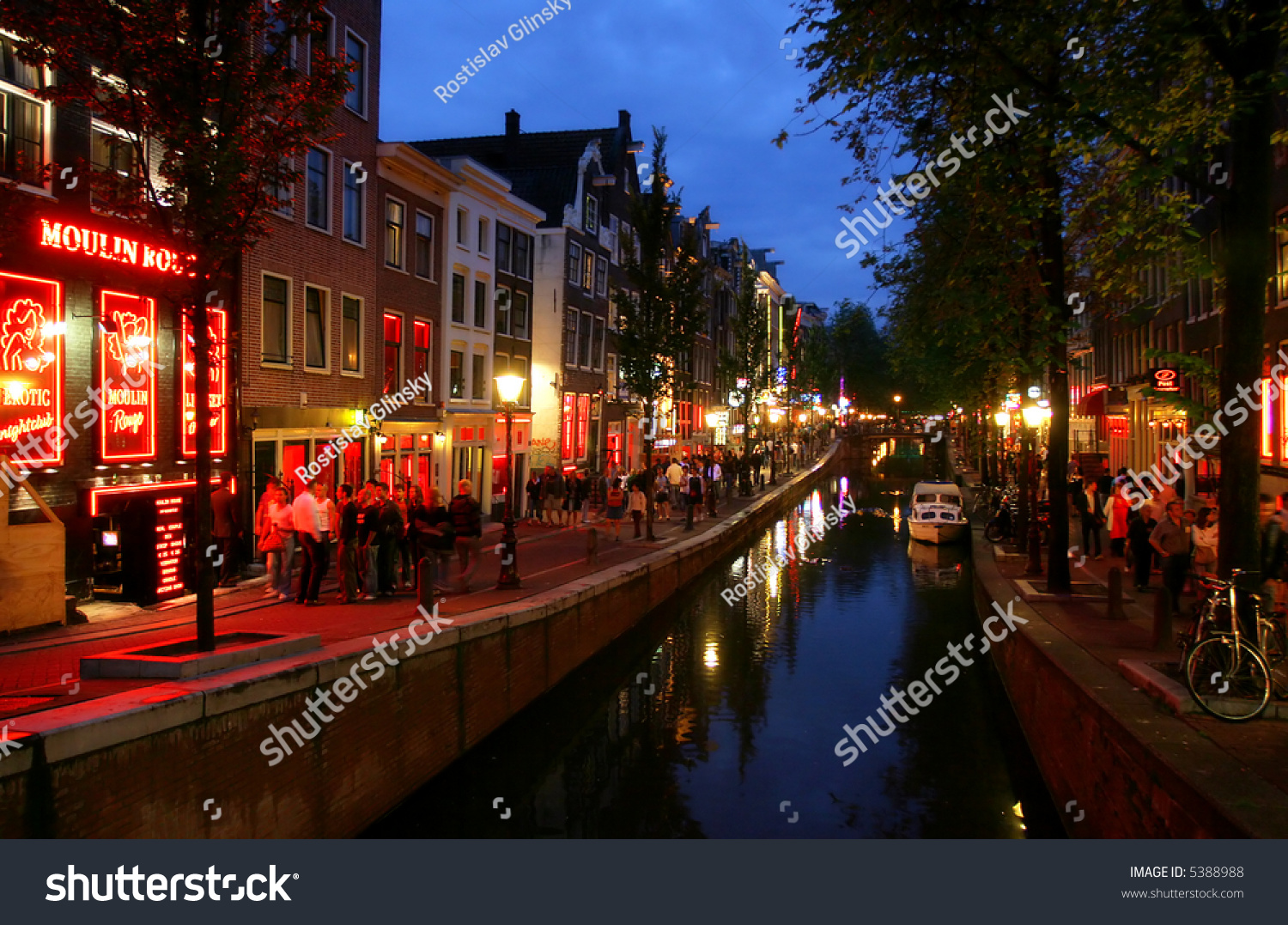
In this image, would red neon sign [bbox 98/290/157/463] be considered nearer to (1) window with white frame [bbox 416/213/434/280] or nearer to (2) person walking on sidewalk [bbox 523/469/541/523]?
(1) window with white frame [bbox 416/213/434/280]

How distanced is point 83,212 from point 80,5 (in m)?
6.34

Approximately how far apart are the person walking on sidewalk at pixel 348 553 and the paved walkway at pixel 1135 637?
1017cm

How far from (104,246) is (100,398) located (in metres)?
2.25

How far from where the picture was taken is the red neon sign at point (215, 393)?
16.2m

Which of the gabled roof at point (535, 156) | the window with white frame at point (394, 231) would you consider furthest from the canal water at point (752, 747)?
the gabled roof at point (535, 156)

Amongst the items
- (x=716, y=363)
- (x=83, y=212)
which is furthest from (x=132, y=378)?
(x=716, y=363)

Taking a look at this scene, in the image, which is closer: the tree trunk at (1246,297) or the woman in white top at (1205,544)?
the tree trunk at (1246,297)

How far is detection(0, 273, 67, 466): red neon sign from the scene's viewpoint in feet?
41.3

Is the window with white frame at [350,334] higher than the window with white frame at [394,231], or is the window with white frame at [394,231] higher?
the window with white frame at [394,231]

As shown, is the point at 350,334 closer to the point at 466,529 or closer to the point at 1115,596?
the point at 466,529

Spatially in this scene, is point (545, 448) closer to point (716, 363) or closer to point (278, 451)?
point (278, 451)

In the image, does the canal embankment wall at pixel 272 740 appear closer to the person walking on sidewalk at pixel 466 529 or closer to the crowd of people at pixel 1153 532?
the person walking on sidewalk at pixel 466 529

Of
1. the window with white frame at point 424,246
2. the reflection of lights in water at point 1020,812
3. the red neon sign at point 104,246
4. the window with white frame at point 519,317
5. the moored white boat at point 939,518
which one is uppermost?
the window with white frame at point 424,246

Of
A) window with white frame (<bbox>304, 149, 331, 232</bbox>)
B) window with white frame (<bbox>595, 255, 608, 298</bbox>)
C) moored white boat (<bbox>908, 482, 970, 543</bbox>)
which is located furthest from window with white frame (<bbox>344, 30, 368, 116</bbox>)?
moored white boat (<bbox>908, 482, 970, 543</bbox>)
